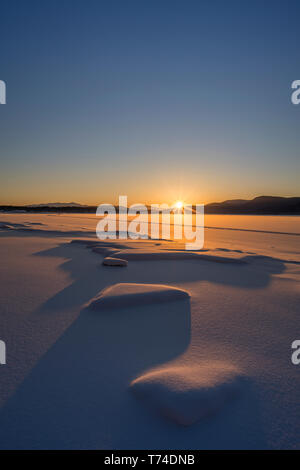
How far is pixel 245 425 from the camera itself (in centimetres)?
93

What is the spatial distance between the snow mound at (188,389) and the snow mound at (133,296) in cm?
82

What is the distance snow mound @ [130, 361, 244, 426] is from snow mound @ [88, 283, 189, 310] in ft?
2.70

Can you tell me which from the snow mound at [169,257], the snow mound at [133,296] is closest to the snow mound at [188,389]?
the snow mound at [133,296]

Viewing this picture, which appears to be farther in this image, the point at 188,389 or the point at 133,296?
the point at 133,296

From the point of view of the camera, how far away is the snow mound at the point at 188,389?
95 centimetres

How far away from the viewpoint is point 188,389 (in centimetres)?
103

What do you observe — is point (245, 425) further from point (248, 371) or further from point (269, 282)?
point (269, 282)

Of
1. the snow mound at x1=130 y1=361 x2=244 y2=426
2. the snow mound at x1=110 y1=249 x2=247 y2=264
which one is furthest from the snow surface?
the snow mound at x1=110 y1=249 x2=247 y2=264

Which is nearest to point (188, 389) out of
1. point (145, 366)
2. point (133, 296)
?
point (145, 366)

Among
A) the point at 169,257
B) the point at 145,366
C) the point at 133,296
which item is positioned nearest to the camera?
the point at 145,366

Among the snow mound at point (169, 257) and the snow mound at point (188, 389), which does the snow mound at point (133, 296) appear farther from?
the snow mound at point (169, 257)

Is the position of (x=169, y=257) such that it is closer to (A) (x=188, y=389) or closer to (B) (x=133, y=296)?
(B) (x=133, y=296)

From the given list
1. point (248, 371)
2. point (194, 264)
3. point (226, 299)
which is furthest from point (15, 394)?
point (194, 264)

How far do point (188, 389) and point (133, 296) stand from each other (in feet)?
3.52
